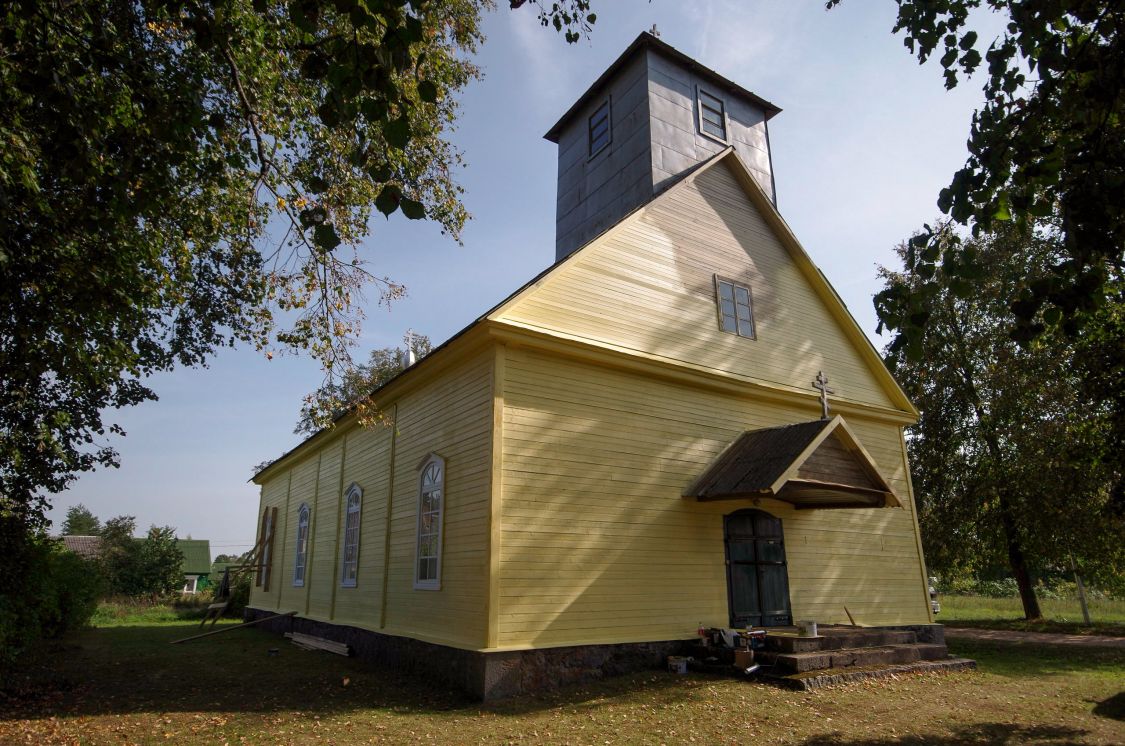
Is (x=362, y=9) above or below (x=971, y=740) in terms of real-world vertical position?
above

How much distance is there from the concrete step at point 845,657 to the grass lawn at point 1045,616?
1297 centimetres

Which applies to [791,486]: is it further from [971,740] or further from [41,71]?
[41,71]

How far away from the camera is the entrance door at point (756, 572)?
37.9 feet

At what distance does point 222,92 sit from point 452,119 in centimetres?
353

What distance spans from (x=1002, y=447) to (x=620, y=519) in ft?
58.5

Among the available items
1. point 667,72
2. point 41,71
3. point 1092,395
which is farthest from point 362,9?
point 1092,395

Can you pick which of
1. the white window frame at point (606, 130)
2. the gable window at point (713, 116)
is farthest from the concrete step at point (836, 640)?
the white window frame at point (606, 130)

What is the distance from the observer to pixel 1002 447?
22109mm

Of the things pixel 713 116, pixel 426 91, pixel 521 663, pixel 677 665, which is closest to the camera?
A: pixel 426 91

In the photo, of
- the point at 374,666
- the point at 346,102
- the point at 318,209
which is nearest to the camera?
the point at 346,102

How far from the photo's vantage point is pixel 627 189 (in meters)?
14.9

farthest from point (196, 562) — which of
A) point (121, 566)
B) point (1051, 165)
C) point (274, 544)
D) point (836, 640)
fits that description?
point (1051, 165)

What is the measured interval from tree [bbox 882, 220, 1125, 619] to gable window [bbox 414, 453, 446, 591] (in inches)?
503

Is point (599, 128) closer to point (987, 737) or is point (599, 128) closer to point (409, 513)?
point (409, 513)
